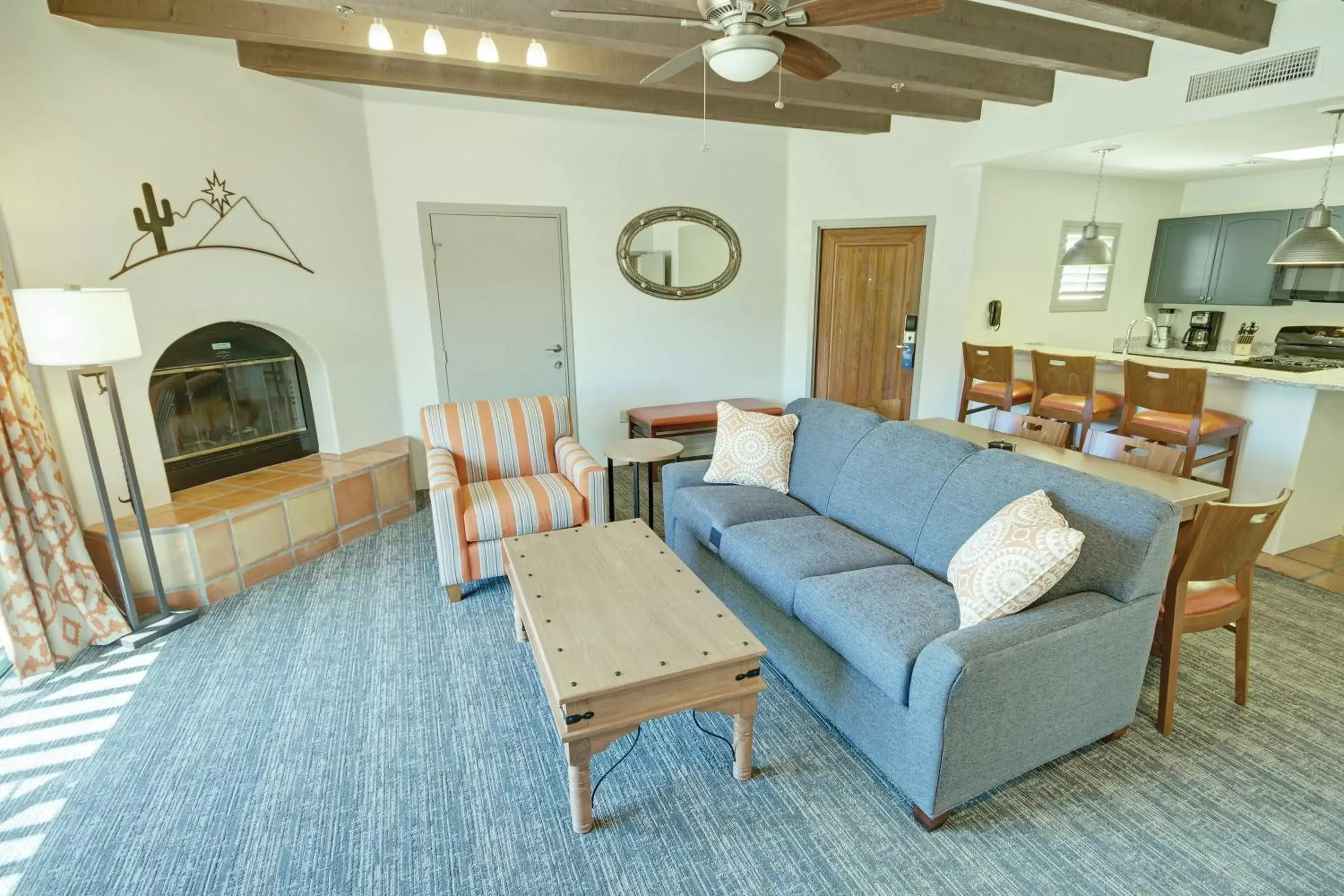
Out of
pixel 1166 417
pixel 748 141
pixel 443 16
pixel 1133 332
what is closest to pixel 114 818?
pixel 443 16

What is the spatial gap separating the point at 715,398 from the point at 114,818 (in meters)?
4.44

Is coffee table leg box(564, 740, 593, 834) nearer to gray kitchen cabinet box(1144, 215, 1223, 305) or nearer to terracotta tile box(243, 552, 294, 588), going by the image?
terracotta tile box(243, 552, 294, 588)

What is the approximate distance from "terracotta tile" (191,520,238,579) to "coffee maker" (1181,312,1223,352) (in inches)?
280

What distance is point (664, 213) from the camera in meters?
4.95

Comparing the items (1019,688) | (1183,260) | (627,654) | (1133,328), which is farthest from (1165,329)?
(627,654)

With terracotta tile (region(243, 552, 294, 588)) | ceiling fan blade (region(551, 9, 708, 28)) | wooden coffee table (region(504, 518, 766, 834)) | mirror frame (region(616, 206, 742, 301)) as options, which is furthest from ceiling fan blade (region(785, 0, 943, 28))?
terracotta tile (region(243, 552, 294, 588))

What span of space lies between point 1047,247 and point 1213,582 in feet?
11.0

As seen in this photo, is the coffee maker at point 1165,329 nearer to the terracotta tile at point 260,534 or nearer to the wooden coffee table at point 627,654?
the wooden coffee table at point 627,654

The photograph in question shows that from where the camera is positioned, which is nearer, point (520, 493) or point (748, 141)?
point (520, 493)

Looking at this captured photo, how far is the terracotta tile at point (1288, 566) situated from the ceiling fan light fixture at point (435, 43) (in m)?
4.70

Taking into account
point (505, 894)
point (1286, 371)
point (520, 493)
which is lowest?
point (505, 894)

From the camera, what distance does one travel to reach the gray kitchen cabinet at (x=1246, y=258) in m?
4.88

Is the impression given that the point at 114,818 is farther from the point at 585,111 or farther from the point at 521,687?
the point at 585,111

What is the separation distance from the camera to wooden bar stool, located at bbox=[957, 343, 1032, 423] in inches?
161
